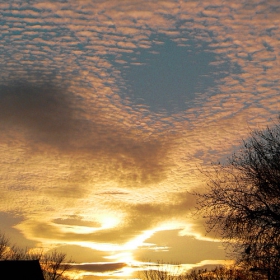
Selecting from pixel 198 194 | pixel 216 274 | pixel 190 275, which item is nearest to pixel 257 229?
pixel 198 194

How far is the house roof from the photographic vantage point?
4862cm

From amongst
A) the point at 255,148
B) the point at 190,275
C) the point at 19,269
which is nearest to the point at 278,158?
the point at 255,148

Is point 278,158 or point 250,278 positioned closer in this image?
point 278,158

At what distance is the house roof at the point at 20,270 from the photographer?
4862cm

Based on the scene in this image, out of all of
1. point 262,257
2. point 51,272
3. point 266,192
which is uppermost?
point 51,272

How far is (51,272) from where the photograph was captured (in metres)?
78.4

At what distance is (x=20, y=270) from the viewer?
163 ft

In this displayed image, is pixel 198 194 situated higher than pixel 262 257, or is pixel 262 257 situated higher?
pixel 198 194

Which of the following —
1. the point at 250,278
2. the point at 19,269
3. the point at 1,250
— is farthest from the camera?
the point at 1,250

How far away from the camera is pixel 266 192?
24500 mm

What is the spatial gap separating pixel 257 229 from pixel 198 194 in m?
3.50

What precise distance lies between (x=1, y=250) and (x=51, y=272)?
8970 millimetres

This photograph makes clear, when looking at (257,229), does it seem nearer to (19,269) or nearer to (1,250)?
(19,269)

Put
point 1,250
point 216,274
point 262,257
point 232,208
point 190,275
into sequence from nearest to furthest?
point 262,257 → point 232,208 → point 216,274 → point 190,275 → point 1,250
